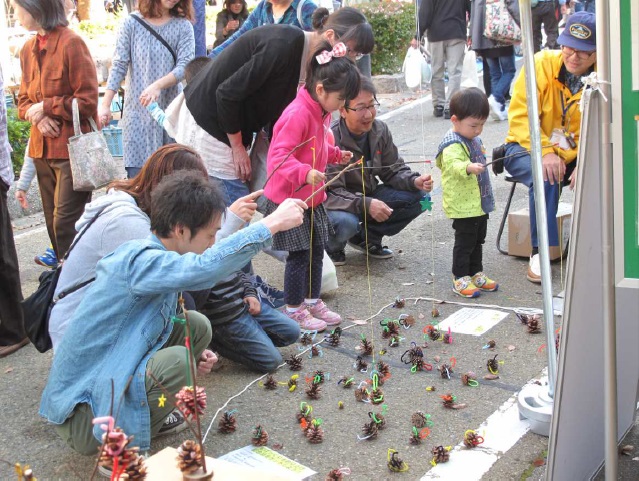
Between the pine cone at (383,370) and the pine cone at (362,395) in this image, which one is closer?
the pine cone at (362,395)

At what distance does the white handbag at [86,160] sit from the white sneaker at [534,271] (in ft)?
8.34

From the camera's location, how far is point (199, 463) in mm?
1973

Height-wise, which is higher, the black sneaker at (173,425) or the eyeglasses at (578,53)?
the eyeglasses at (578,53)

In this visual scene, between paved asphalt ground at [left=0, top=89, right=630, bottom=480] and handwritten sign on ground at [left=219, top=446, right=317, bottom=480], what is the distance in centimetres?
4

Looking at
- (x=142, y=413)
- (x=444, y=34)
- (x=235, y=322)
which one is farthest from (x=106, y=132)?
(x=142, y=413)

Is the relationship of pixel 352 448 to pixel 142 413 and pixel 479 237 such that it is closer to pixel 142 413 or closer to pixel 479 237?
pixel 142 413

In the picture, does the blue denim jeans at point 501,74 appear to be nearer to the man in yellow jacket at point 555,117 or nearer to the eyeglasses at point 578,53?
the man in yellow jacket at point 555,117

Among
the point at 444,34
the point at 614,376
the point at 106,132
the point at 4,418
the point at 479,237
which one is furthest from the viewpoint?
the point at 444,34

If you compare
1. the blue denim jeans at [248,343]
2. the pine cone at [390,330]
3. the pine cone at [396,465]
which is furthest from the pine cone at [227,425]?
the pine cone at [390,330]

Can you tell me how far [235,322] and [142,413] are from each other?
0.98m

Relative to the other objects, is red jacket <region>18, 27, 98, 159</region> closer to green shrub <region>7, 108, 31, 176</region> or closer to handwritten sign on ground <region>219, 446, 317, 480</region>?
handwritten sign on ground <region>219, 446, 317, 480</region>

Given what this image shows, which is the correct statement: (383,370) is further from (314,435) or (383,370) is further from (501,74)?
(501,74)

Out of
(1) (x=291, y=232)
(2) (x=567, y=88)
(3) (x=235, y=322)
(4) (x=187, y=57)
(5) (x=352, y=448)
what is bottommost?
(5) (x=352, y=448)

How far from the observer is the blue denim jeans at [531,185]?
482 cm
